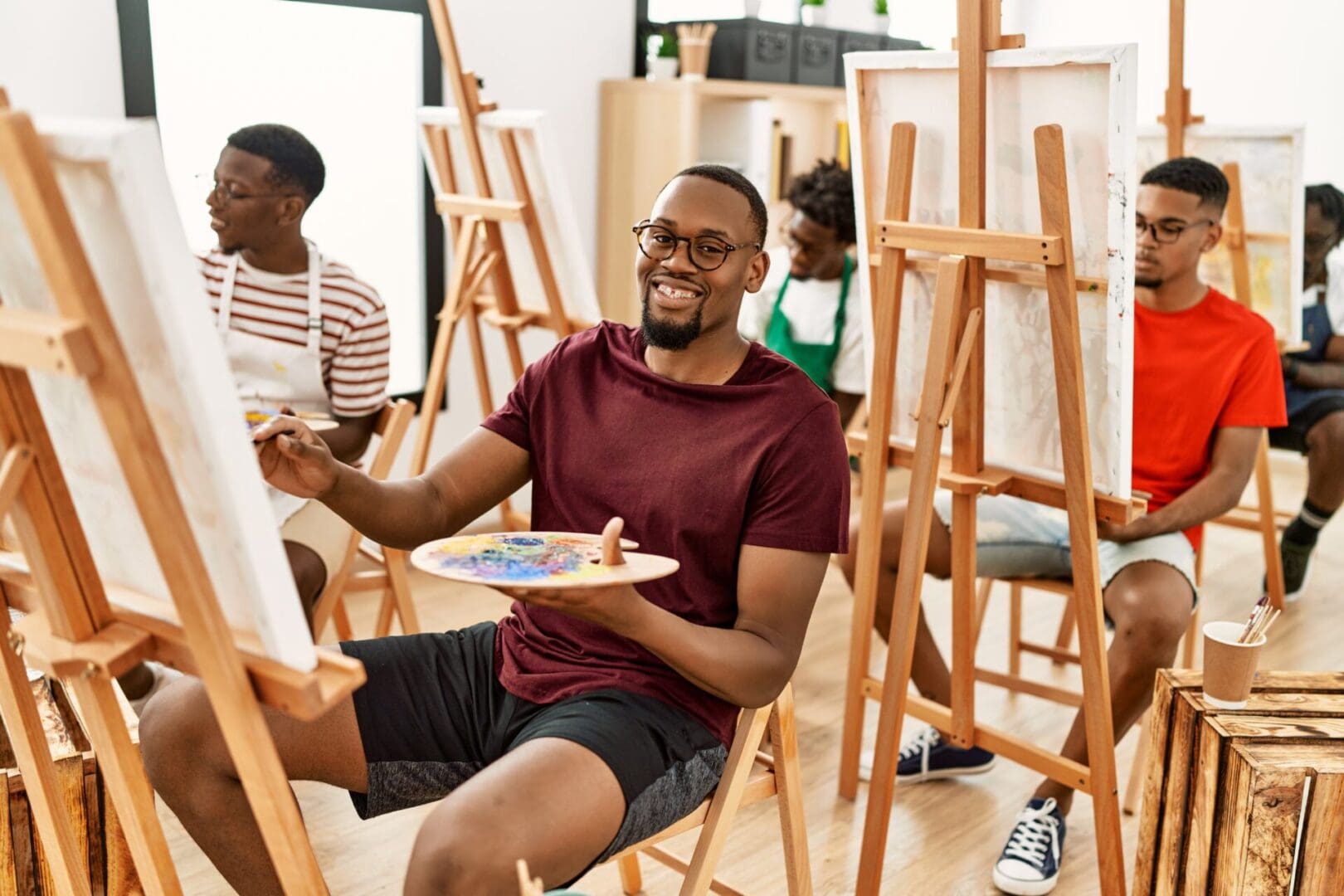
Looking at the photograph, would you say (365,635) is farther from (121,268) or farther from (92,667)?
(121,268)

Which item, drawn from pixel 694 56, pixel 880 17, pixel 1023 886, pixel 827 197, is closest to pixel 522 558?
pixel 1023 886

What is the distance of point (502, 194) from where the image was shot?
9.77 ft

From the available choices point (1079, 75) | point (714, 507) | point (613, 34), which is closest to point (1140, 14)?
point (613, 34)

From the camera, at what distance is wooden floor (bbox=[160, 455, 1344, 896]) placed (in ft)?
7.45

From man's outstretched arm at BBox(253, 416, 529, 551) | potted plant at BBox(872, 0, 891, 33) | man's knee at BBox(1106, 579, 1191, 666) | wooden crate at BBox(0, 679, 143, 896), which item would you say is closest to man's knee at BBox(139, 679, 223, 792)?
wooden crate at BBox(0, 679, 143, 896)

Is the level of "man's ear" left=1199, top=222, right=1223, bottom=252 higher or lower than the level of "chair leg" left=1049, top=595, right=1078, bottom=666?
higher

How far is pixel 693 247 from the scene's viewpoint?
5.81ft

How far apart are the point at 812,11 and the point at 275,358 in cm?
296

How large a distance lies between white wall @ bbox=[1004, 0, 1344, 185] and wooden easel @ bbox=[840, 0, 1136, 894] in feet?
11.7

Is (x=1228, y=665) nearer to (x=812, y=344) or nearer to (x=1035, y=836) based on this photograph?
(x=1035, y=836)

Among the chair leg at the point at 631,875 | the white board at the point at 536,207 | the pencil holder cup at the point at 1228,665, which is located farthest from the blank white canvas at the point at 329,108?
the pencil holder cup at the point at 1228,665

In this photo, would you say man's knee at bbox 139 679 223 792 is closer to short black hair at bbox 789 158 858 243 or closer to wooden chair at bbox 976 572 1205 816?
wooden chair at bbox 976 572 1205 816

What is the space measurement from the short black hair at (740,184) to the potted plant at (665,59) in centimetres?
257

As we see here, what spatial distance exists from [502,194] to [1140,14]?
3.80 meters
